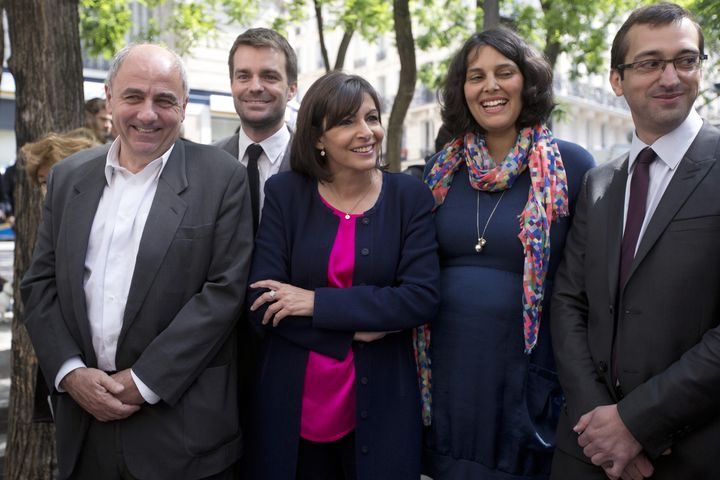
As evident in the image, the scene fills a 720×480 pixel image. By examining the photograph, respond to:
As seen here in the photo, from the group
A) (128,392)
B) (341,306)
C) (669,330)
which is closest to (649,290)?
(669,330)

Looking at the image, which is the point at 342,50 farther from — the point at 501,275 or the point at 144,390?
the point at 144,390

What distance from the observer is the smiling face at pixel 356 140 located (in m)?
3.09

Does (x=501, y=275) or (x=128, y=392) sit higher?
(x=501, y=275)

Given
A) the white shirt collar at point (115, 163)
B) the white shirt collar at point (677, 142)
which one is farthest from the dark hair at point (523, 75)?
the white shirt collar at point (115, 163)

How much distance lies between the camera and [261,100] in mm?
3809

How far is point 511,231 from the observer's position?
3055 mm

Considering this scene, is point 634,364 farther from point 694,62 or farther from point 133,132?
point 133,132

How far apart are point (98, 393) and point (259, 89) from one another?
68.7 inches

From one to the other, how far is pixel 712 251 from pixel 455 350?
1.08 metres

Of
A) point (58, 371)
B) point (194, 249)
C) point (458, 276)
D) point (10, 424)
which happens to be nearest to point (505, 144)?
point (458, 276)

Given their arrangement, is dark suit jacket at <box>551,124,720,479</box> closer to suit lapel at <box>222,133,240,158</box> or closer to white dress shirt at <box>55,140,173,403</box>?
white dress shirt at <box>55,140,173,403</box>

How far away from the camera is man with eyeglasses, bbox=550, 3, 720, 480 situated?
7.94 ft

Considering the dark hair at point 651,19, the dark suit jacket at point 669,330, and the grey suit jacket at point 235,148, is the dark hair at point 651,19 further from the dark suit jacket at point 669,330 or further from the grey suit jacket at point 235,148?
the grey suit jacket at point 235,148

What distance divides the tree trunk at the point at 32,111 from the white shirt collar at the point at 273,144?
1191mm
